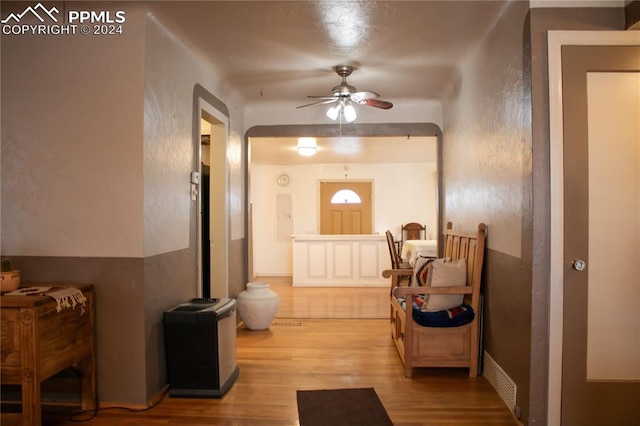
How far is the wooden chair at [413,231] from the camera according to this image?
336 inches

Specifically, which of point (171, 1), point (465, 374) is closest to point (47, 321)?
point (171, 1)

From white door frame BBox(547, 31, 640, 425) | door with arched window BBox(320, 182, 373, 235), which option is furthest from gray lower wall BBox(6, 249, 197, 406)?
door with arched window BBox(320, 182, 373, 235)

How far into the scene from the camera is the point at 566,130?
7.14 ft

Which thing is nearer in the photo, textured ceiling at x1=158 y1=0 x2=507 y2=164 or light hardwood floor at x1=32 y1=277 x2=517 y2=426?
light hardwood floor at x1=32 y1=277 x2=517 y2=426

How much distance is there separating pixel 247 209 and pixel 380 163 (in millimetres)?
4488

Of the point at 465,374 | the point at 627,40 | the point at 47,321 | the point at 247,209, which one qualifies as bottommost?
the point at 465,374

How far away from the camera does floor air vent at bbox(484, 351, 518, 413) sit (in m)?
2.50

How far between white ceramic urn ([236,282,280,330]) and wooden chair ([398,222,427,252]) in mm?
4709

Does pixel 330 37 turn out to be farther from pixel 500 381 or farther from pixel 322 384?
pixel 500 381

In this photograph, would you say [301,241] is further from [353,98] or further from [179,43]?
[179,43]

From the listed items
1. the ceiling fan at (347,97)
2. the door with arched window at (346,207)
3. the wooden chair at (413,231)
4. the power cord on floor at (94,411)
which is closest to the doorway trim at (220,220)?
the ceiling fan at (347,97)

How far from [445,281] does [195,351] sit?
6.15 ft

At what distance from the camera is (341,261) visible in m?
7.22

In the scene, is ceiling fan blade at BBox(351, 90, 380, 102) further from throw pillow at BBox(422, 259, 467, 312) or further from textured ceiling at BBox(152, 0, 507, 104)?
throw pillow at BBox(422, 259, 467, 312)
